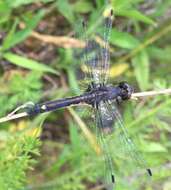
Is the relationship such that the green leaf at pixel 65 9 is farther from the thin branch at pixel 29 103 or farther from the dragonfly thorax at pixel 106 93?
the thin branch at pixel 29 103

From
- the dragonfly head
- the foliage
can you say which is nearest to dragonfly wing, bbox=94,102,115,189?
the dragonfly head

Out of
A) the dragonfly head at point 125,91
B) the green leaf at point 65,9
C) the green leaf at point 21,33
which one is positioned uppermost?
the green leaf at point 65,9

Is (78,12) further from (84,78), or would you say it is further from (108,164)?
(108,164)

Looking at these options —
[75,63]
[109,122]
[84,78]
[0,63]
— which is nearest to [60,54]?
[75,63]

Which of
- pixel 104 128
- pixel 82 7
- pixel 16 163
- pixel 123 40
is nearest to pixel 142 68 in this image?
pixel 123 40

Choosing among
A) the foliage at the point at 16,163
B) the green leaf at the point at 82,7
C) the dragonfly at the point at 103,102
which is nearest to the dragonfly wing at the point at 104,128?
the dragonfly at the point at 103,102

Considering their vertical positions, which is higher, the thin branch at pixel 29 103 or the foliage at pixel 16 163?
the thin branch at pixel 29 103
